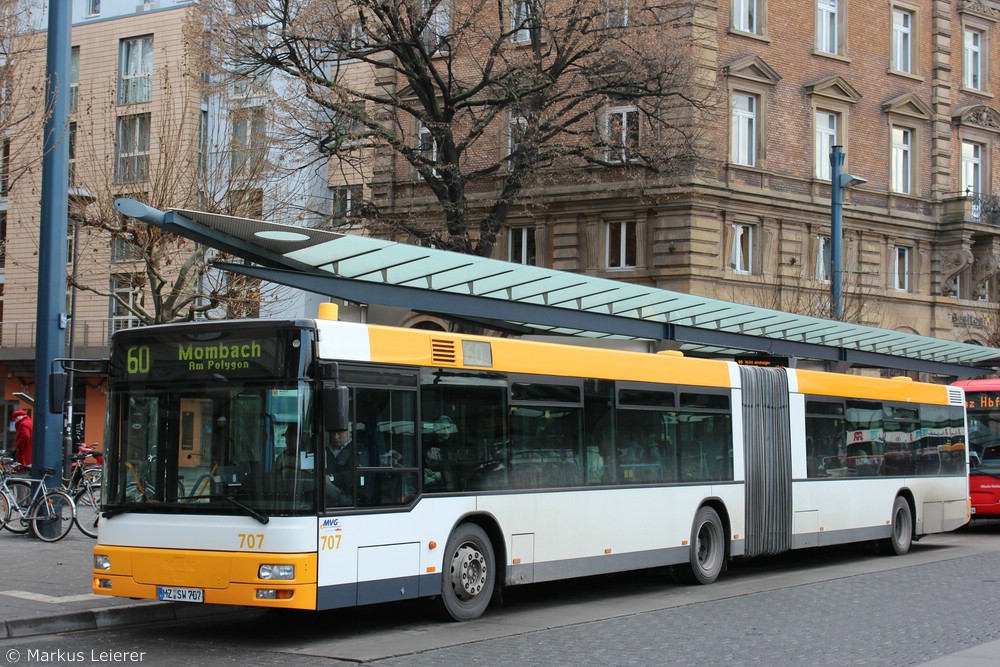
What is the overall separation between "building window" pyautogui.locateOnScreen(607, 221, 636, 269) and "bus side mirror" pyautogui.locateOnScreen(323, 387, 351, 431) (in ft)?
85.5

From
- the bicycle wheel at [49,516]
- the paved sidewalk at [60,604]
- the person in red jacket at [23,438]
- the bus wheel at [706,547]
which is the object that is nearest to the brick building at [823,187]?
the person in red jacket at [23,438]

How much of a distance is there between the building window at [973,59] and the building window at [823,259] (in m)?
10.6

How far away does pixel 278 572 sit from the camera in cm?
1018

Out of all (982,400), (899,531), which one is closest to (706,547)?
(899,531)

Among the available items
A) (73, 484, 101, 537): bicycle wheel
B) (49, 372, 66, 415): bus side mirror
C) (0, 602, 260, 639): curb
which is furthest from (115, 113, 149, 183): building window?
(0, 602, 260, 639): curb

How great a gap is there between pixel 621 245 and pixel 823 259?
265 inches

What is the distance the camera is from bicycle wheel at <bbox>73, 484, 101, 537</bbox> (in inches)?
720

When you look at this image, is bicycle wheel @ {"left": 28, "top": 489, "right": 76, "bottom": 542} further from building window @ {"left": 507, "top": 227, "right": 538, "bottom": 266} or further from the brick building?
building window @ {"left": 507, "top": 227, "right": 538, "bottom": 266}

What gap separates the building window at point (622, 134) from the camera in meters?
28.1

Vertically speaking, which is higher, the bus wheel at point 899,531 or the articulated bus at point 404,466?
the articulated bus at point 404,466

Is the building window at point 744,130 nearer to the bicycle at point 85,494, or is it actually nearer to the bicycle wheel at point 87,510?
the bicycle at point 85,494

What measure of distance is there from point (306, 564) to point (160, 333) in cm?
242

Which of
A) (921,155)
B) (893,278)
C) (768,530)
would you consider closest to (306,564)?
(768,530)

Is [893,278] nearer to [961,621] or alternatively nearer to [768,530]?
[768,530]
